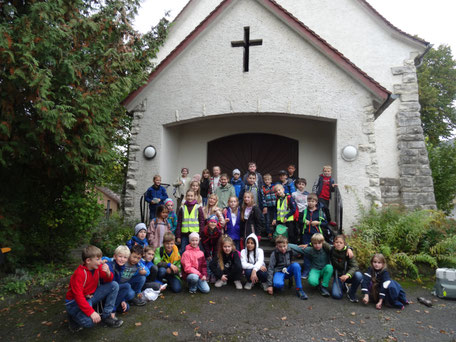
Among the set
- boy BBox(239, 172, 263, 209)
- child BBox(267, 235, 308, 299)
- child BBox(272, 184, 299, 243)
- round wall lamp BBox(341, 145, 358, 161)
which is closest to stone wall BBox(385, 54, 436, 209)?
round wall lamp BBox(341, 145, 358, 161)

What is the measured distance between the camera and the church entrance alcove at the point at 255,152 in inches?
346

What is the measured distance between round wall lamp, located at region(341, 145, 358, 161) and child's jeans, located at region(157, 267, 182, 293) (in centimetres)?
445

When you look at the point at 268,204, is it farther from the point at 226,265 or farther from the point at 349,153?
the point at 349,153

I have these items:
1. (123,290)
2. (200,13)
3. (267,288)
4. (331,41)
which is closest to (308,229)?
→ (267,288)

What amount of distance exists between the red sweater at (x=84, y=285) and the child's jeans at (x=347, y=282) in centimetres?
301

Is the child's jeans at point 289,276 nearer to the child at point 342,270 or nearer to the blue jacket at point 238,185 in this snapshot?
the child at point 342,270

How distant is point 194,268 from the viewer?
4766 millimetres

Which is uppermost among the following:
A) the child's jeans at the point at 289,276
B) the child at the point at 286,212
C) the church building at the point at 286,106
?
the church building at the point at 286,106

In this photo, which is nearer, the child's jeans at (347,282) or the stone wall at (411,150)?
the child's jeans at (347,282)

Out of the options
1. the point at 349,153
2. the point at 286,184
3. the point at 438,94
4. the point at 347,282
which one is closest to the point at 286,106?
the point at 349,153

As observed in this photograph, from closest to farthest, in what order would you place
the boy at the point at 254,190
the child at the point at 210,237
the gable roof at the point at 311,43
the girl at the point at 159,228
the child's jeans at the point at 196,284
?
the child's jeans at the point at 196,284
the child at the point at 210,237
the girl at the point at 159,228
the boy at the point at 254,190
the gable roof at the point at 311,43

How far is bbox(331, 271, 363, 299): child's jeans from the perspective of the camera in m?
4.40

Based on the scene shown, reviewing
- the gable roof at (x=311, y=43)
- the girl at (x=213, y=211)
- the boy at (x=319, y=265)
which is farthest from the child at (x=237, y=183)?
the gable roof at (x=311, y=43)

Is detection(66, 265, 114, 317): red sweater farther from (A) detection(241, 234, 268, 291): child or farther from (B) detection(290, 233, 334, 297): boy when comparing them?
(B) detection(290, 233, 334, 297): boy
